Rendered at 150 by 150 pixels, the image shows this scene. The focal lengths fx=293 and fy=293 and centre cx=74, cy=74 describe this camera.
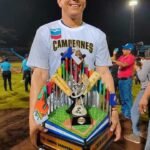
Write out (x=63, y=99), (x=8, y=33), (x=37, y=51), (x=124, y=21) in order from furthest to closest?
(x=124, y=21) < (x=8, y=33) < (x=37, y=51) < (x=63, y=99)

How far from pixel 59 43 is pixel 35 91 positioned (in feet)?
0.90

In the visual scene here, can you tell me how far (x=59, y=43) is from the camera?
1480 mm

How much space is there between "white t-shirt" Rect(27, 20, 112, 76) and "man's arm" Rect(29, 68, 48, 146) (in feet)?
0.12

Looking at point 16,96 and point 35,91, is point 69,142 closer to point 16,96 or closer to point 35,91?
point 35,91

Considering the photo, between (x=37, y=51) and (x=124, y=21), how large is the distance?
48.3 ft

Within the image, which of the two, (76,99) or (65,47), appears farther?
(65,47)

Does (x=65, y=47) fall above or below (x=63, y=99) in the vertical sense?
above

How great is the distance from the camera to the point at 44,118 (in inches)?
47.4

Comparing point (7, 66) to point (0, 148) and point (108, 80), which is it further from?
point (108, 80)

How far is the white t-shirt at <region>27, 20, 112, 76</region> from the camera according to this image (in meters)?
1.48

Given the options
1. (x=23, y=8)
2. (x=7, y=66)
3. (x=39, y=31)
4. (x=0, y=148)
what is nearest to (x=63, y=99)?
(x=39, y=31)

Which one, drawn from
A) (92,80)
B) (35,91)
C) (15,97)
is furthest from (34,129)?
(15,97)

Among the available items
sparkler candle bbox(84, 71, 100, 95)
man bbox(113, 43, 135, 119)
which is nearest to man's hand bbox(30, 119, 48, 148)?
sparkler candle bbox(84, 71, 100, 95)

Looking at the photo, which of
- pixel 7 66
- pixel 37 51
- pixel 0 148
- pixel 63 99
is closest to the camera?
pixel 63 99
